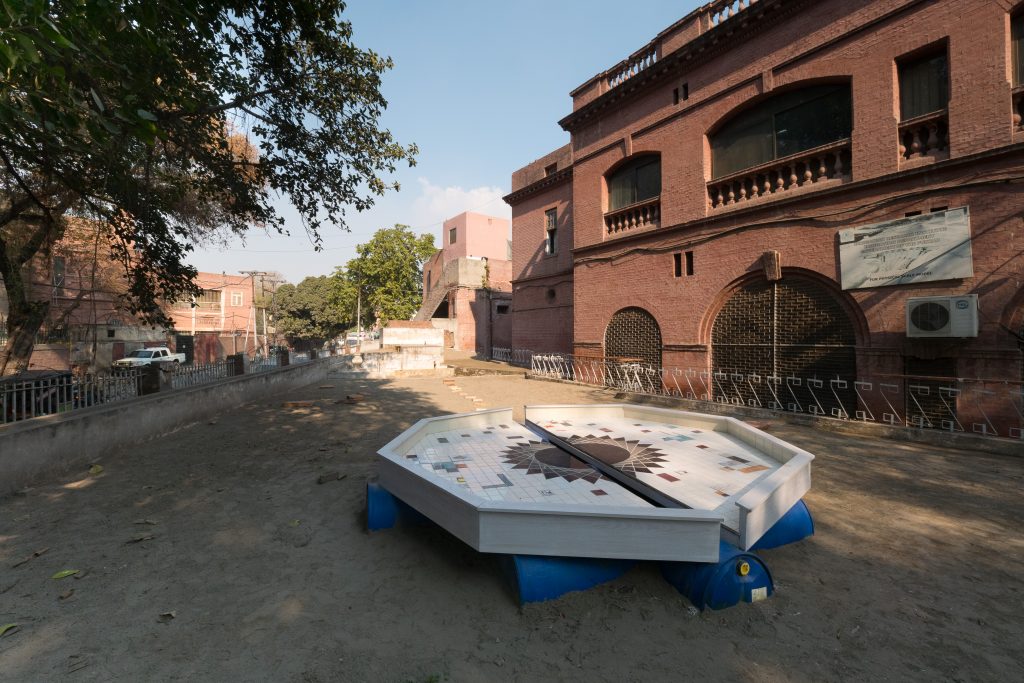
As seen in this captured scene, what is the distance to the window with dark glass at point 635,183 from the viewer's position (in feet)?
39.3

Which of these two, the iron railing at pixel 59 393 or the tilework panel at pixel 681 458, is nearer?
the tilework panel at pixel 681 458

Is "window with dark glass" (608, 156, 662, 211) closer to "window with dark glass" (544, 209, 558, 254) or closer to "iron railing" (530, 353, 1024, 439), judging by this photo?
"window with dark glass" (544, 209, 558, 254)

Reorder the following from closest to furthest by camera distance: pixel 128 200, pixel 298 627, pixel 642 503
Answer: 1. pixel 298 627
2. pixel 642 503
3. pixel 128 200

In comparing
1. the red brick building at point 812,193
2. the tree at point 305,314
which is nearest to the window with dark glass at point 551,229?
the red brick building at point 812,193

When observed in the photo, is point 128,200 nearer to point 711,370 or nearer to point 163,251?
point 163,251

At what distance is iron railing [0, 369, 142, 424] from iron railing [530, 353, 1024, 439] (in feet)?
37.0

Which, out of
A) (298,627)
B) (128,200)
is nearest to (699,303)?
(298,627)

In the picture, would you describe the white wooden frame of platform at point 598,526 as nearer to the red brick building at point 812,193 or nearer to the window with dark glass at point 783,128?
the red brick building at point 812,193

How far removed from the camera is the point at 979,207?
6.57m

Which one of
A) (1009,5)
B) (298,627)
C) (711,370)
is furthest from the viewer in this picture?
(711,370)

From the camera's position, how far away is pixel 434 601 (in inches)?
112

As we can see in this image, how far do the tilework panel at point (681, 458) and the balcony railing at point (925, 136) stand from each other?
678cm

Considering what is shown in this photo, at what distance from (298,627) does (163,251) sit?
27.3 feet

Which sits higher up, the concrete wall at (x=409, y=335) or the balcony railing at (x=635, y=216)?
the balcony railing at (x=635, y=216)
